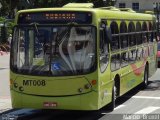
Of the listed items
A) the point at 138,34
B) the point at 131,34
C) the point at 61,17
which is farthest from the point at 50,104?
the point at 138,34

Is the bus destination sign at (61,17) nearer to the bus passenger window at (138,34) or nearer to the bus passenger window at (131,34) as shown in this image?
the bus passenger window at (131,34)

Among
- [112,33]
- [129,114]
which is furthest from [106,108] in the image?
[112,33]

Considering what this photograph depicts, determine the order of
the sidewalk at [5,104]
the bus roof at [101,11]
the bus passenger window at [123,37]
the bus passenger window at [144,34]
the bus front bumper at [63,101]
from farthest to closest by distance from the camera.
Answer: the bus passenger window at [144,34] < the bus passenger window at [123,37] < the sidewalk at [5,104] < the bus roof at [101,11] < the bus front bumper at [63,101]

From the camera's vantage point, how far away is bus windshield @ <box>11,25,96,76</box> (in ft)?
38.2

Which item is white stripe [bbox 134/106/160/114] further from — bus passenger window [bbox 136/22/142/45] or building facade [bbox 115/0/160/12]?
building facade [bbox 115/0/160/12]

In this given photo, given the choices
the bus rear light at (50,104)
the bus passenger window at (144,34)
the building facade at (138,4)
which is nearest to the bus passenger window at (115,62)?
the bus rear light at (50,104)

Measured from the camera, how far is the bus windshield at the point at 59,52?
38.2ft

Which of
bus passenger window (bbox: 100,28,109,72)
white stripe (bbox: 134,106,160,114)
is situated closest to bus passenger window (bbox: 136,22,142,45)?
white stripe (bbox: 134,106,160,114)

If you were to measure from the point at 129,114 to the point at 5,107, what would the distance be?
11.5 ft

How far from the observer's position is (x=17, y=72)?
39.2ft

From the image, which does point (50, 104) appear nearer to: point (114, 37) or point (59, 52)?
point (59, 52)

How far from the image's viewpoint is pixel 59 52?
11.7m

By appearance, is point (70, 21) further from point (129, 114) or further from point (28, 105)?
point (129, 114)

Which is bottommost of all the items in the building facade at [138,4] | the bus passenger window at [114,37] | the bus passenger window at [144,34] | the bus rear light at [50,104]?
the building facade at [138,4]
